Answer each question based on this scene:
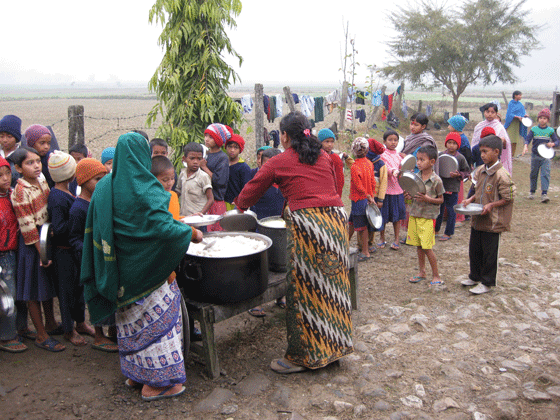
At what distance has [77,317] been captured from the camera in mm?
3988

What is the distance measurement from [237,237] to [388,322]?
1829 mm

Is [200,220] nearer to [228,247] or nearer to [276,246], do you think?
[228,247]

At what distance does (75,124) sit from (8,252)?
2.68 m

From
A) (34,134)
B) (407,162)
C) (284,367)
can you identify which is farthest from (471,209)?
(34,134)

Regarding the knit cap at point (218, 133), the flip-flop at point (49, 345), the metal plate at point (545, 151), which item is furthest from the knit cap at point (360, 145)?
the metal plate at point (545, 151)

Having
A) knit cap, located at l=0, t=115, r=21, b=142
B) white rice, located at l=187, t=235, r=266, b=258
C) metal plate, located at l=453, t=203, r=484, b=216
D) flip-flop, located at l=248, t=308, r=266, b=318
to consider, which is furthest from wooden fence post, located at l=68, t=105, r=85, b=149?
metal plate, located at l=453, t=203, r=484, b=216

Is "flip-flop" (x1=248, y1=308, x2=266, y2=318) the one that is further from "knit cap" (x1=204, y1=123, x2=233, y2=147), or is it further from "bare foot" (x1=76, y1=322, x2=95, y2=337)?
"knit cap" (x1=204, y1=123, x2=233, y2=147)

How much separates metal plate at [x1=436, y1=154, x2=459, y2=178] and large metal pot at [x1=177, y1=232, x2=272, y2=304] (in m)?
4.39

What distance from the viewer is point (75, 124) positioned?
591 centimetres

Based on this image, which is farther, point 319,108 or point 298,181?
point 319,108

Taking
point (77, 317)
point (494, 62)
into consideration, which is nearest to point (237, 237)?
point (77, 317)

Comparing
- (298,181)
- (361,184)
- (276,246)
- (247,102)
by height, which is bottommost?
(276,246)

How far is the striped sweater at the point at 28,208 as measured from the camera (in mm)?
3621

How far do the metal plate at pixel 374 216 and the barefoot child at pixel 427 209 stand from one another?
2.83 feet
